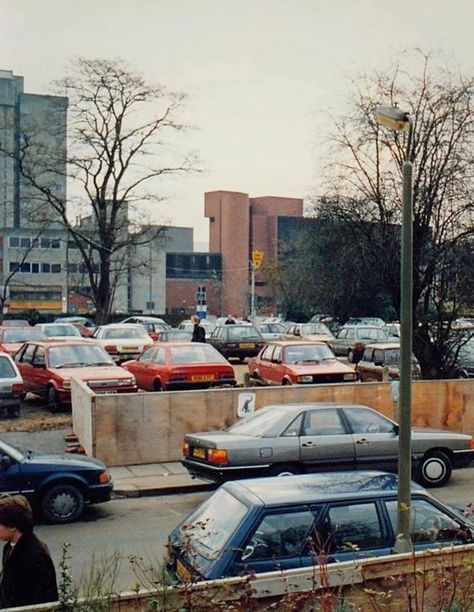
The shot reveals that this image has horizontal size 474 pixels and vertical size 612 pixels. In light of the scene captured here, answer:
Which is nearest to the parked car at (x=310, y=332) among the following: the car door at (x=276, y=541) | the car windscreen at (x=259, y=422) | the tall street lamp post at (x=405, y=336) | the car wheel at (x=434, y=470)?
the car wheel at (x=434, y=470)

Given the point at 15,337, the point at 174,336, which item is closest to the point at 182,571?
the point at 15,337

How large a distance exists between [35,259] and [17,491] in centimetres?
9069

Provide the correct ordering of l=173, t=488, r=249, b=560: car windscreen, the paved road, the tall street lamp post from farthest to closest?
the paved road → the tall street lamp post → l=173, t=488, r=249, b=560: car windscreen

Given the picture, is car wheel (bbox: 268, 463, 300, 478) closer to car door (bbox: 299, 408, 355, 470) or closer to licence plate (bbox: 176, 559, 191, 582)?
car door (bbox: 299, 408, 355, 470)

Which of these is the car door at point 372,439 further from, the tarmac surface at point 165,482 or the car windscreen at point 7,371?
the car windscreen at point 7,371

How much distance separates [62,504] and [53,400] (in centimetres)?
848

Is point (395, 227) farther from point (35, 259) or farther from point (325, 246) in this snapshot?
point (35, 259)

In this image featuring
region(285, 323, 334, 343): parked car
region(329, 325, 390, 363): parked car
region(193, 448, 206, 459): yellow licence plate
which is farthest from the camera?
region(285, 323, 334, 343): parked car

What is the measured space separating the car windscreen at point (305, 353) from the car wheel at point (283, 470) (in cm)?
944

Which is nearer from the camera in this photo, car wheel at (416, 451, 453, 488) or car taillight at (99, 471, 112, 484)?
car taillight at (99, 471, 112, 484)

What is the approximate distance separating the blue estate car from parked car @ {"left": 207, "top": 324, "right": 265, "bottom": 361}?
26.6 metres

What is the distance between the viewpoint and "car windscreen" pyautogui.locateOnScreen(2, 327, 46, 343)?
28672 millimetres

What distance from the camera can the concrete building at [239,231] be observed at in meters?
109

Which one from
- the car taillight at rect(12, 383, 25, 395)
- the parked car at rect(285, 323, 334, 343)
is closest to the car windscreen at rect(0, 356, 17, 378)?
the car taillight at rect(12, 383, 25, 395)
